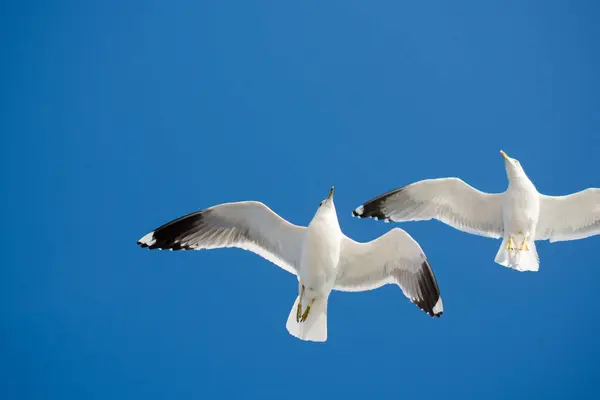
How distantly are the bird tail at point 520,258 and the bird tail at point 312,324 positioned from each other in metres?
1.80

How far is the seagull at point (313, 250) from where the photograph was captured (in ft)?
25.1

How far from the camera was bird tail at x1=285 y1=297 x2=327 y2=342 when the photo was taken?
758cm

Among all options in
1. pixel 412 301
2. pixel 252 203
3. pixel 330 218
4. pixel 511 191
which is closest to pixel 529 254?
pixel 511 191

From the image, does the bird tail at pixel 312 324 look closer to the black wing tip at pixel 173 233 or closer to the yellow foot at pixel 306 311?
the yellow foot at pixel 306 311

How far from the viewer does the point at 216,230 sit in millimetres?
7902

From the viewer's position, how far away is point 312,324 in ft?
25.0

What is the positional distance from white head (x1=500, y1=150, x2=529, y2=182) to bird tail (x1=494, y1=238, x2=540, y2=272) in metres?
0.63

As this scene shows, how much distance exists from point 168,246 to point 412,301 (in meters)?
2.14

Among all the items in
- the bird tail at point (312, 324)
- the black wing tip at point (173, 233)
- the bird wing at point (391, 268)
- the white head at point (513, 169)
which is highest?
the white head at point (513, 169)

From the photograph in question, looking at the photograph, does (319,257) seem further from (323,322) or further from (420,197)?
(420,197)

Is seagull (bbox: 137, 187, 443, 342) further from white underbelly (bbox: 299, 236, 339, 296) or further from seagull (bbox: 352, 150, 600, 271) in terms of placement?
seagull (bbox: 352, 150, 600, 271)

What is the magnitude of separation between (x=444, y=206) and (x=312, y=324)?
2076mm

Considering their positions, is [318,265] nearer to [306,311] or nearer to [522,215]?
Result: [306,311]

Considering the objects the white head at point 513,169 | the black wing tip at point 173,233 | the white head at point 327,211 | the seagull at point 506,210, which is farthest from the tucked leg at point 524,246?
the black wing tip at point 173,233
